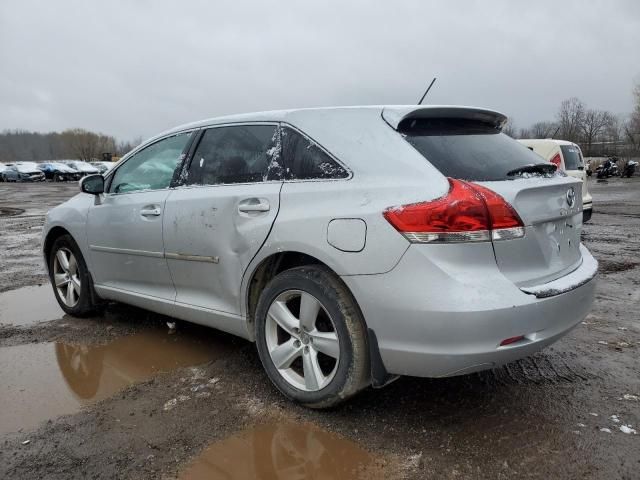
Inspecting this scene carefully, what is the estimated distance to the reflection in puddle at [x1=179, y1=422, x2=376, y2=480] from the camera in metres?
2.37

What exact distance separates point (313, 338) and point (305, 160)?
3.20 ft

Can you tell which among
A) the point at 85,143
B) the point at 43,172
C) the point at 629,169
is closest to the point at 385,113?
the point at 629,169

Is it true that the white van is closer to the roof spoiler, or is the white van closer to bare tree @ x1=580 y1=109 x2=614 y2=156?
the roof spoiler

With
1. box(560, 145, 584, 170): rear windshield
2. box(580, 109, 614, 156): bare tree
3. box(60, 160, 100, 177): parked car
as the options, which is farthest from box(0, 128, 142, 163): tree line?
box(560, 145, 584, 170): rear windshield

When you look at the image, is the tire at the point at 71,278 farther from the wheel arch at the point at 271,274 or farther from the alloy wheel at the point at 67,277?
the wheel arch at the point at 271,274

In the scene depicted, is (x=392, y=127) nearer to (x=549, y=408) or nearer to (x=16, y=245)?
(x=549, y=408)

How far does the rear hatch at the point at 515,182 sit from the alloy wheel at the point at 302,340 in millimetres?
943

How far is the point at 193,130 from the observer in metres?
3.78

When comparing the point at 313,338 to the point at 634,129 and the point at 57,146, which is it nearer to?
the point at 634,129

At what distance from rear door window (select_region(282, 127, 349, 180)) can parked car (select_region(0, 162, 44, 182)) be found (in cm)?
4788

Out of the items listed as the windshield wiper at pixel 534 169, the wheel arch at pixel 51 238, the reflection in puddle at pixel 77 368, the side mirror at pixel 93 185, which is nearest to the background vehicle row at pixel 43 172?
the wheel arch at pixel 51 238

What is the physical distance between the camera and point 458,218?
7.79 feet

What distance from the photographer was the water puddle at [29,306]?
4809 millimetres

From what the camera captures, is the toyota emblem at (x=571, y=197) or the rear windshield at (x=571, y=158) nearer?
the toyota emblem at (x=571, y=197)
